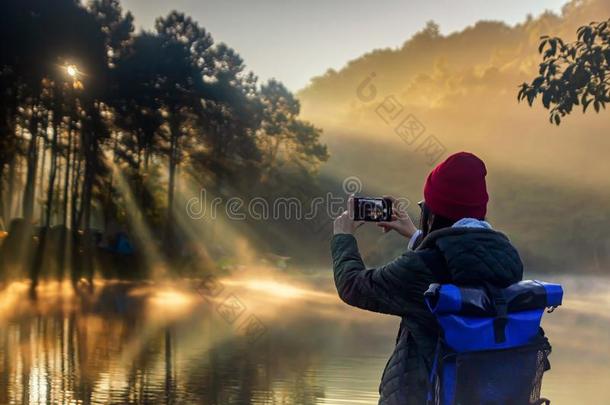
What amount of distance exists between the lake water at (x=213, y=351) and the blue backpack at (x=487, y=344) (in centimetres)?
610

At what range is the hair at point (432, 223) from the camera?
3.41m

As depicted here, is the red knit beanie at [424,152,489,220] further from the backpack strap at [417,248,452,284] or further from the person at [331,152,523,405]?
the backpack strap at [417,248,452,284]

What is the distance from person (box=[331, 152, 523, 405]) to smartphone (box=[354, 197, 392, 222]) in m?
0.27

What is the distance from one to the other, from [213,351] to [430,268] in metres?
10.4

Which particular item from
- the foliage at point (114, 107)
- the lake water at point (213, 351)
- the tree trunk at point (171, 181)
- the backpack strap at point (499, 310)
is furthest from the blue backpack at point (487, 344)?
the tree trunk at point (171, 181)

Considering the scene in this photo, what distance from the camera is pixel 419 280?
3.26m

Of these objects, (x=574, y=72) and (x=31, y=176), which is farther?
(x=31, y=176)

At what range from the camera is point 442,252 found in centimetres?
323

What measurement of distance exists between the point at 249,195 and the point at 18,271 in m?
28.3

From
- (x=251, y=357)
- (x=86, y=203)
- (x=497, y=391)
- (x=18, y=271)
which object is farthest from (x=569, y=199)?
(x=497, y=391)

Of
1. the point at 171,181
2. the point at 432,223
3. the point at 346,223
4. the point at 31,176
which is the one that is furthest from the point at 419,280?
the point at 171,181

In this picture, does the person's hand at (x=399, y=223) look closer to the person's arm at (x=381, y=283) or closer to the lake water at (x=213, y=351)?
the person's arm at (x=381, y=283)

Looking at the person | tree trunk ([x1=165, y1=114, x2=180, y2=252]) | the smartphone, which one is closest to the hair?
the person

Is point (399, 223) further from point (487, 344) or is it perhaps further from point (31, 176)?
point (31, 176)
